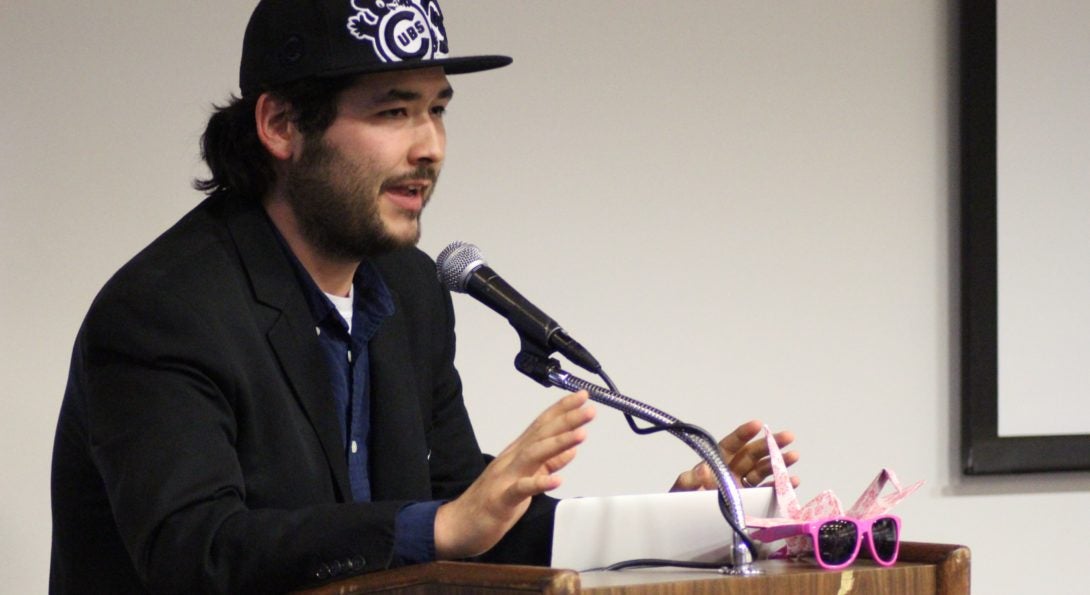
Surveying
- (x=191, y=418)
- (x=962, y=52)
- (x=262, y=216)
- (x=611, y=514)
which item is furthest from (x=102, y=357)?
(x=962, y=52)

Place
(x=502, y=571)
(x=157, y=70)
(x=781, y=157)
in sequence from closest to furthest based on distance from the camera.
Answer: (x=502, y=571) → (x=157, y=70) → (x=781, y=157)

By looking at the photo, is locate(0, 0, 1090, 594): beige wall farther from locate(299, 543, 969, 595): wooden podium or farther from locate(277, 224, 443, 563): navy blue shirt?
locate(299, 543, 969, 595): wooden podium

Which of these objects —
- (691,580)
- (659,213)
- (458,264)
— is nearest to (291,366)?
(458,264)

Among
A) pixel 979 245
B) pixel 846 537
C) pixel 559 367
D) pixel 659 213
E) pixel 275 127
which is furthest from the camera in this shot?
pixel 979 245

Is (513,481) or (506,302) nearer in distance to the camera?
(513,481)

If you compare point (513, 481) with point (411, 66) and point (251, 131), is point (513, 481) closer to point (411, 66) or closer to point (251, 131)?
point (411, 66)

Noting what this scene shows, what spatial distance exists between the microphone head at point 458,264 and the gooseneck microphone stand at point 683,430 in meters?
0.11

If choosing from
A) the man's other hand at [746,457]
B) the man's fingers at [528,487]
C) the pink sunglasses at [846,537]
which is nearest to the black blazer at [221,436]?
the man's fingers at [528,487]

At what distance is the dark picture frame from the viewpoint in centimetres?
315

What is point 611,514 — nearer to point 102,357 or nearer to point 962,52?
point 102,357

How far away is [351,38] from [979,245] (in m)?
1.74

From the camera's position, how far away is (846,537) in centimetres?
145

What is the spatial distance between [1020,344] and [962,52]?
0.63 meters

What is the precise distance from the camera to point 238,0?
263 centimetres
